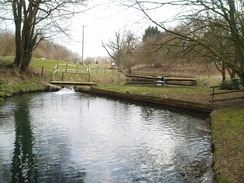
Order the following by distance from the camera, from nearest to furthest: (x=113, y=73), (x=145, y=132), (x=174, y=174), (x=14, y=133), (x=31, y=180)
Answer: (x=31, y=180) < (x=174, y=174) < (x=14, y=133) < (x=145, y=132) < (x=113, y=73)

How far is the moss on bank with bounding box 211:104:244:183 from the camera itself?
4.11 meters

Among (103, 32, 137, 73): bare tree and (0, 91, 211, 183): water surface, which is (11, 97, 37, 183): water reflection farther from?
(103, 32, 137, 73): bare tree

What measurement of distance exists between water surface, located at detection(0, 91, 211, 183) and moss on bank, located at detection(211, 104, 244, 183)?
0.41 m

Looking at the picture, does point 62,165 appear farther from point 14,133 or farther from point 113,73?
point 113,73

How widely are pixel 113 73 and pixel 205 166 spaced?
102 feet

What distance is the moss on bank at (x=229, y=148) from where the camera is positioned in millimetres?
4113

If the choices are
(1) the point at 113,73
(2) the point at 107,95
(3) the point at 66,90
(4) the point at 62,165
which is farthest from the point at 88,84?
(4) the point at 62,165

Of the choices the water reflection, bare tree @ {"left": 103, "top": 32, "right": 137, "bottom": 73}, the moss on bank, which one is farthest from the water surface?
bare tree @ {"left": 103, "top": 32, "right": 137, "bottom": 73}

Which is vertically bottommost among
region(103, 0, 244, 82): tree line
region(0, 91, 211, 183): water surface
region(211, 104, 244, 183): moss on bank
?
region(0, 91, 211, 183): water surface

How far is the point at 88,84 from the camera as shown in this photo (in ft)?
74.1

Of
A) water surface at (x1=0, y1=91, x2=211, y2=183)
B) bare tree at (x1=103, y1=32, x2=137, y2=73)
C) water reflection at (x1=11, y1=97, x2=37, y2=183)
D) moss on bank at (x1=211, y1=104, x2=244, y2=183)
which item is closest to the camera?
moss on bank at (x1=211, y1=104, x2=244, y2=183)

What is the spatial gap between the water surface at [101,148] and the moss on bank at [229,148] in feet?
1.34

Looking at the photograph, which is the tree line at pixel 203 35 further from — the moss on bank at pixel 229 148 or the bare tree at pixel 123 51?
the bare tree at pixel 123 51

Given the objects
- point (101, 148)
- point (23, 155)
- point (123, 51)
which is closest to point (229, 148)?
point (101, 148)
